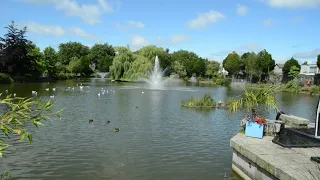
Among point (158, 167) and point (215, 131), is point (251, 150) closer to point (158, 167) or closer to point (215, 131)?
point (158, 167)

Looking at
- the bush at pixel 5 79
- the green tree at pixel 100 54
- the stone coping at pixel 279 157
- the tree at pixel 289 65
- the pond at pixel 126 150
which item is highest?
the green tree at pixel 100 54

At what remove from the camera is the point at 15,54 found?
57.0m

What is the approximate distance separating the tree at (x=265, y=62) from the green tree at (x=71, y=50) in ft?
211

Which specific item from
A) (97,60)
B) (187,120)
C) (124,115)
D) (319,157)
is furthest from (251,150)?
(97,60)

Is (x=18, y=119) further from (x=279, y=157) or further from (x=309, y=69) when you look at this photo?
(x=309, y=69)

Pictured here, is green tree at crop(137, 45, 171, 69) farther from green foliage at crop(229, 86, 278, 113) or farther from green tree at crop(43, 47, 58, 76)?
green foliage at crop(229, 86, 278, 113)

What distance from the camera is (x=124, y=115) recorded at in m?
20.5

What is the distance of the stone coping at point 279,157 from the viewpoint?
22.1 feet

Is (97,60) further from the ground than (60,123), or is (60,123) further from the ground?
(97,60)

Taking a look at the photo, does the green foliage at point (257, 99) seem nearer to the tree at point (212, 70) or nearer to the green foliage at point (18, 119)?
the green foliage at point (18, 119)

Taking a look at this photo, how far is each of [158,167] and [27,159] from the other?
4598 millimetres

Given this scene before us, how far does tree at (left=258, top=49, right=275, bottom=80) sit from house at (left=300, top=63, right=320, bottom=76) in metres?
12.7

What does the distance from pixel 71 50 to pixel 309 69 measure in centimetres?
8096

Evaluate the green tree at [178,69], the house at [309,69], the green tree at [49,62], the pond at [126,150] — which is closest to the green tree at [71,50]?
the green tree at [49,62]
